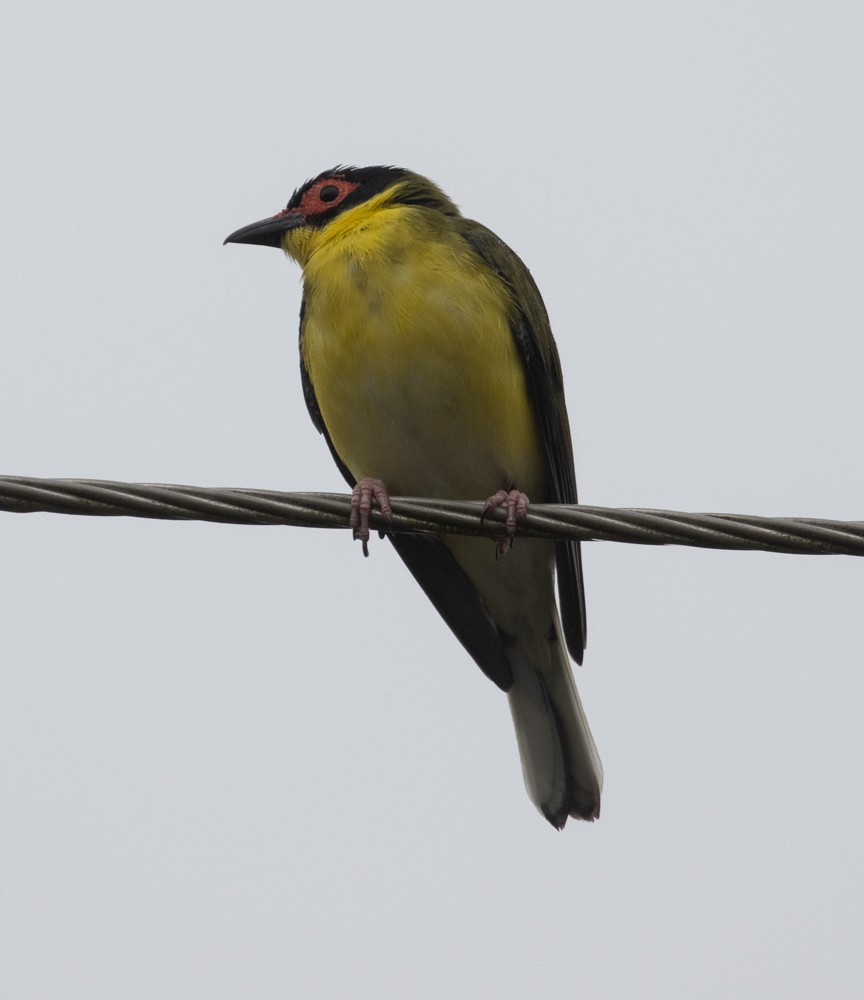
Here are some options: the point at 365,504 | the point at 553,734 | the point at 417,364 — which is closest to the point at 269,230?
the point at 417,364

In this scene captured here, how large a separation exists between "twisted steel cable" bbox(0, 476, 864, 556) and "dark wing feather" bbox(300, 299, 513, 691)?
82.4 inches

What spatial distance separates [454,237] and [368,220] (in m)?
0.44

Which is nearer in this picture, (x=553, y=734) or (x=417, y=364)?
(x=417, y=364)

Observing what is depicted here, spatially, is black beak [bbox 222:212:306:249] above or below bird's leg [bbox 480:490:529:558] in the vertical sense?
above

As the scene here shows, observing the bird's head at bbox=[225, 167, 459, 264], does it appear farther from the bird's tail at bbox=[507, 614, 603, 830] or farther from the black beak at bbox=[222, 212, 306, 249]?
the bird's tail at bbox=[507, 614, 603, 830]

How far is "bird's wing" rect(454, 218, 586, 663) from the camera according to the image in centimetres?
588

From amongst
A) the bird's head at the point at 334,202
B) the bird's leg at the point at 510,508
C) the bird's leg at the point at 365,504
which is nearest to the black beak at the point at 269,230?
the bird's head at the point at 334,202

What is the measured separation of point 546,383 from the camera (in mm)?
5922

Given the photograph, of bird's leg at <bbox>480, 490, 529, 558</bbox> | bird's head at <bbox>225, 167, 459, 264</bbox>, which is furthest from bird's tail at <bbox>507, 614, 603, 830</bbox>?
bird's head at <bbox>225, 167, 459, 264</bbox>

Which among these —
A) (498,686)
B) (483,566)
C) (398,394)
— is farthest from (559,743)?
(398,394)

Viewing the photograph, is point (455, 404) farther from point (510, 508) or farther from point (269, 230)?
point (269, 230)

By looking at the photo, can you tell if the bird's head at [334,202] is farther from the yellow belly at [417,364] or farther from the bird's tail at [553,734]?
the bird's tail at [553,734]

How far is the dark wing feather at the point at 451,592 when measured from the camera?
20.8 feet

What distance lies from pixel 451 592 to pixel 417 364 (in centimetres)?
130
